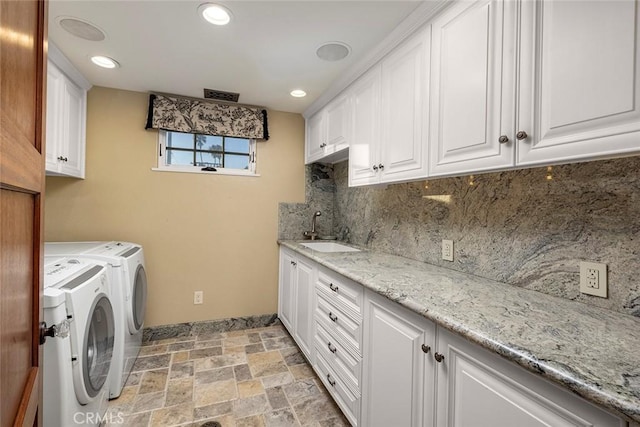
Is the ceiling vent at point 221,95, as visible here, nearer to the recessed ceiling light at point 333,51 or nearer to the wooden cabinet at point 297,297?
the recessed ceiling light at point 333,51

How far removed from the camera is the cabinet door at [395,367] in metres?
1.03

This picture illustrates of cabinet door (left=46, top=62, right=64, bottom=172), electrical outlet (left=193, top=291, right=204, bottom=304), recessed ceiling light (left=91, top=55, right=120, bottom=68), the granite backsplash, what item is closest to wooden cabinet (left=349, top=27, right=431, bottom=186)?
the granite backsplash

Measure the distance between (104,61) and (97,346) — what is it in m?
1.94

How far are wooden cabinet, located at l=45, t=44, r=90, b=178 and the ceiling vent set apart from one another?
0.97m

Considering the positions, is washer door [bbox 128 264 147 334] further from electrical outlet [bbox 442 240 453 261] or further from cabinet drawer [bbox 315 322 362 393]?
electrical outlet [bbox 442 240 453 261]

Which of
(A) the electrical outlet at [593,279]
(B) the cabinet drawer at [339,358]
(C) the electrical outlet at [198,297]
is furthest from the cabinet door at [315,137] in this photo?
(A) the electrical outlet at [593,279]

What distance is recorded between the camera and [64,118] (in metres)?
2.16

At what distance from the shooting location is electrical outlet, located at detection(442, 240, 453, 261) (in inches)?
65.6

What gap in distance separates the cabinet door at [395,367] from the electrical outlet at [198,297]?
2005 millimetres

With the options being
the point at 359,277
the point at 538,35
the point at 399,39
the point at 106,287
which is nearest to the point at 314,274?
the point at 359,277

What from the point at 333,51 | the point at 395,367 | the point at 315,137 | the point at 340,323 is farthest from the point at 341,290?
the point at 315,137

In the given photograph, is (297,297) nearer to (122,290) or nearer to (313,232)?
(313,232)

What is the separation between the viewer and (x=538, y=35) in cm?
97

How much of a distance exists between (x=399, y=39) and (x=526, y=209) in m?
1.15
